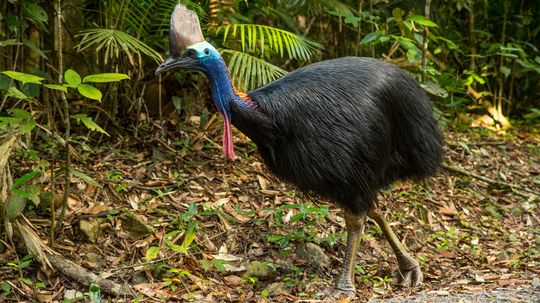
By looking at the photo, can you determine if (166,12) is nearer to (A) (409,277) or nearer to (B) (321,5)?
(B) (321,5)

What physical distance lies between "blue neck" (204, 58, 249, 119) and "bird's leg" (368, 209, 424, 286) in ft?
3.34

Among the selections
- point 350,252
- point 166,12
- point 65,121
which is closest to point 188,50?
point 65,121

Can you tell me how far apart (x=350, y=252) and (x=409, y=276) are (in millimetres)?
422

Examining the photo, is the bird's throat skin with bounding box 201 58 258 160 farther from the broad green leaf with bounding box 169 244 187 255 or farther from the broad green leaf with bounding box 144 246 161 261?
the broad green leaf with bounding box 144 246 161 261

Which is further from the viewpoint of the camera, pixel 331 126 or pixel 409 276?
pixel 409 276

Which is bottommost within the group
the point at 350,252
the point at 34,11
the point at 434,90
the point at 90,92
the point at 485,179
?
the point at 485,179

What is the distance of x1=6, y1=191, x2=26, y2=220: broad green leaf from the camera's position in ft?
11.5

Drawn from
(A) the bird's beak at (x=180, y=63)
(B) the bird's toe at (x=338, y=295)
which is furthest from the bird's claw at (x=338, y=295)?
(A) the bird's beak at (x=180, y=63)

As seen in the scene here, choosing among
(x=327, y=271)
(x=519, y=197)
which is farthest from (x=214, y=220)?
(x=519, y=197)

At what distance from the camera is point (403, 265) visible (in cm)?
409

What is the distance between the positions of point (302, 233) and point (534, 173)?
279 centimetres

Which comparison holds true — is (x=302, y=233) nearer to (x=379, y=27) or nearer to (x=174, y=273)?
(x=174, y=273)

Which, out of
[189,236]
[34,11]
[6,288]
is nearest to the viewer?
[6,288]

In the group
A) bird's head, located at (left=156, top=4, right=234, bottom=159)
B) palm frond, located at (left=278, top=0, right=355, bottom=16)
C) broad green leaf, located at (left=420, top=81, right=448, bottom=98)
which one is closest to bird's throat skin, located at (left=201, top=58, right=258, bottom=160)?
bird's head, located at (left=156, top=4, right=234, bottom=159)
